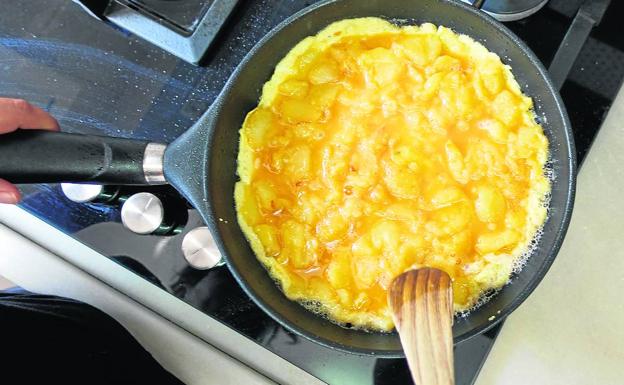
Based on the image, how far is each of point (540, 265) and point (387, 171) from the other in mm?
311

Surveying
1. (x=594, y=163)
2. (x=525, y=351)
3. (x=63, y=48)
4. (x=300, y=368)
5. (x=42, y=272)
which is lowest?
(x=42, y=272)

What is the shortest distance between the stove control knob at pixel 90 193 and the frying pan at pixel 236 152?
0.26 meters

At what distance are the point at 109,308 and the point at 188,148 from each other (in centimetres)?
55

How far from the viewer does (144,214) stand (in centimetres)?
138

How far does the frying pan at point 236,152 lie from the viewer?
1100 millimetres

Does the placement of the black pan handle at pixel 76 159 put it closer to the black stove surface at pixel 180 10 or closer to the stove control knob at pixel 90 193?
the stove control knob at pixel 90 193

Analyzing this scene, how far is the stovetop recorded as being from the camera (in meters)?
1.36

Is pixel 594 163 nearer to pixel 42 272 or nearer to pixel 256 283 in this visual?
pixel 256 283

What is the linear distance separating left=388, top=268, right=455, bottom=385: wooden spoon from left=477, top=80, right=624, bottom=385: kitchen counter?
0.40m

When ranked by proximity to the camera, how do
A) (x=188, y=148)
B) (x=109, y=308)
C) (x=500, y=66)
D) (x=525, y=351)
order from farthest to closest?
(x=109, y=308), (x=525, y=351), (x=500, y=66), (x=188, y=148)

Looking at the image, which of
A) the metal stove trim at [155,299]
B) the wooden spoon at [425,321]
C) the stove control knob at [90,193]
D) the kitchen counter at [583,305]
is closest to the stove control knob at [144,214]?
the stove control knob at [90,193]

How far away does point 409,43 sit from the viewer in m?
1.27

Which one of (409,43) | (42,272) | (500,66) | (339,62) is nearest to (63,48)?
(42,272)

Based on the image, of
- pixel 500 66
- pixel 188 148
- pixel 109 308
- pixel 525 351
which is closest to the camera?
pixel 188 148
